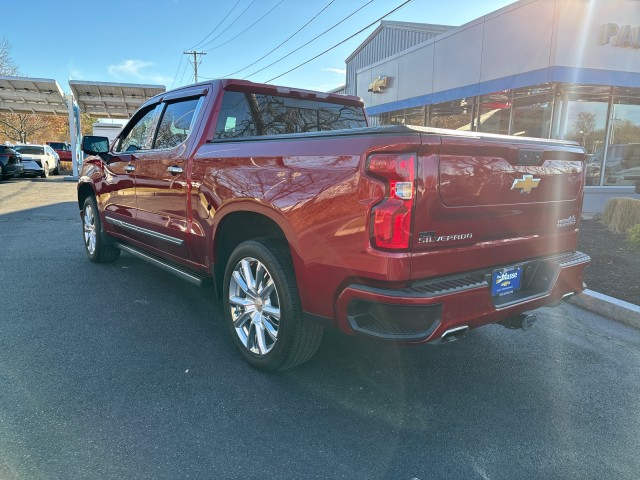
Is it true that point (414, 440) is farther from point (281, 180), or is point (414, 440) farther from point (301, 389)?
point (281, 180)

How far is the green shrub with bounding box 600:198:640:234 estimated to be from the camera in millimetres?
7437

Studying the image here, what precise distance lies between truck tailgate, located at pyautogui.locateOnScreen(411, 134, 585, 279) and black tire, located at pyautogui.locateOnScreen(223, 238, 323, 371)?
2.85 feet

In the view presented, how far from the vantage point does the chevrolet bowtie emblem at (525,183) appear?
107 inches

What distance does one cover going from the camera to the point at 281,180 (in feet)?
9.09

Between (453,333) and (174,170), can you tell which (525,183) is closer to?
(453,333)

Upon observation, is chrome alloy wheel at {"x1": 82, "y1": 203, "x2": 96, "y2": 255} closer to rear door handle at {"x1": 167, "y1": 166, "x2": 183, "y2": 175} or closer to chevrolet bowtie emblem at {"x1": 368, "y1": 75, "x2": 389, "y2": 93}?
rear door handle at {"x1": 167, "y1": 166, "x2": 183, "y2": 175}

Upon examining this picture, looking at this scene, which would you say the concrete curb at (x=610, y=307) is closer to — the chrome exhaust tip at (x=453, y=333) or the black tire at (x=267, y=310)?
the chrome exhaust tip at (x=453, y=333)

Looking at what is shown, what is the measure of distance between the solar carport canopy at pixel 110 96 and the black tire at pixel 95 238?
16501mm

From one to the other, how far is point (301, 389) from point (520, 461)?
4.29 feet

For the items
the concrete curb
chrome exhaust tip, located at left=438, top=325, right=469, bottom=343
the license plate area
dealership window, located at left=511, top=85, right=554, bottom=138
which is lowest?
the concrete curb

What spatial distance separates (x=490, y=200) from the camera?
259cm

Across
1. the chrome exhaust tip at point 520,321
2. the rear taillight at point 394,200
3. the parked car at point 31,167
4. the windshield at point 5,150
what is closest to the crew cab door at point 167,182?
the rear taillight at point 394,200

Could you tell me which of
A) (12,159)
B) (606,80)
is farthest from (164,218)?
(12,159)

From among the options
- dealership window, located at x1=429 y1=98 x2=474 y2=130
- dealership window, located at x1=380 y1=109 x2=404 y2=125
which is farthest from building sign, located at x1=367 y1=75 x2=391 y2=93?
dealership window, located at x1=429 y1=98 x2=474 y2=130
